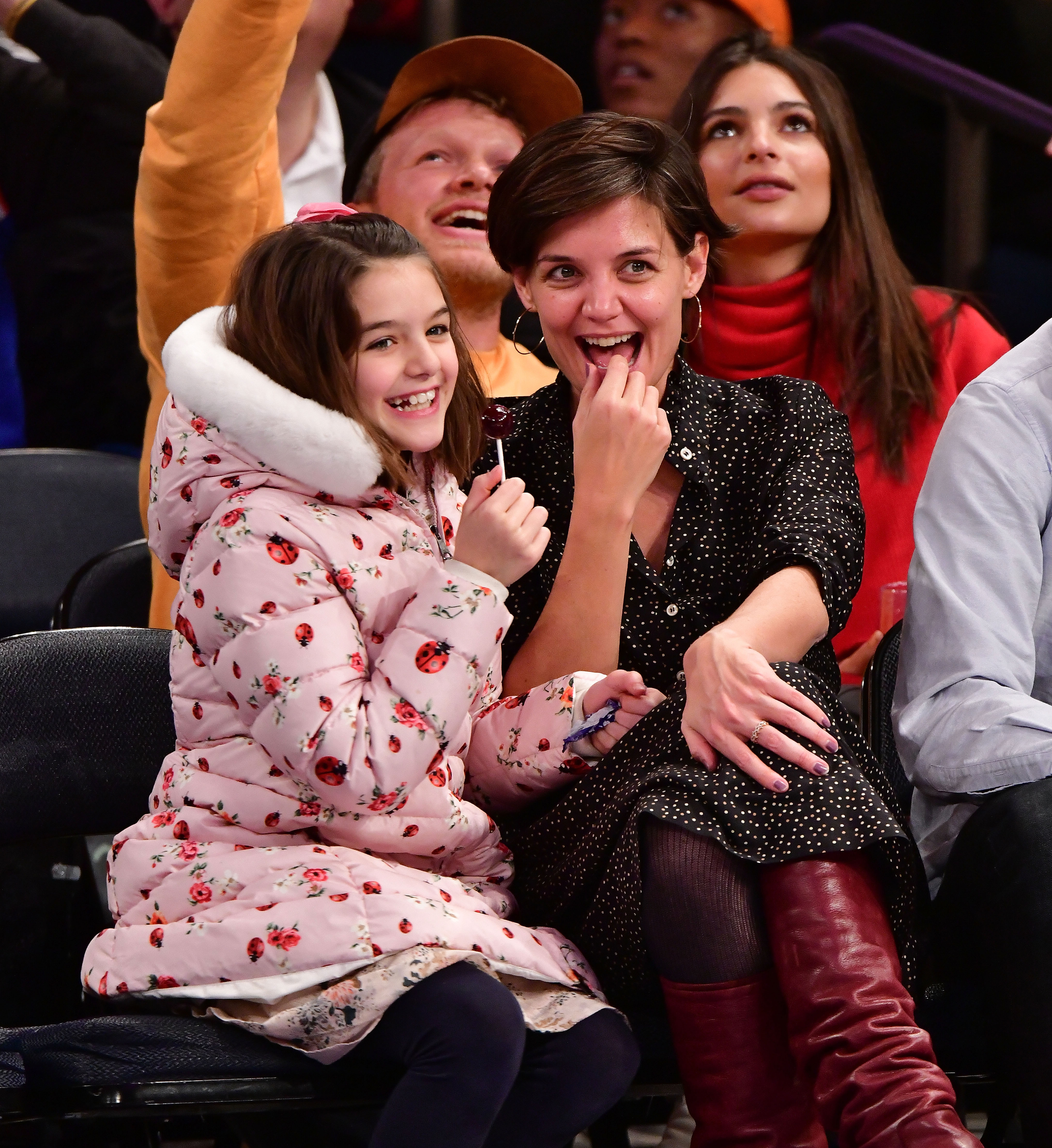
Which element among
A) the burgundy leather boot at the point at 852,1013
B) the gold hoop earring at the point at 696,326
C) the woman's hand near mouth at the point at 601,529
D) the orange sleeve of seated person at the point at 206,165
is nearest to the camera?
the burgundy leather boot at the point at 852,1013

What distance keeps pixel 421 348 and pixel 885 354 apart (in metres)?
1.10

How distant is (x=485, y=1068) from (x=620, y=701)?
43cm

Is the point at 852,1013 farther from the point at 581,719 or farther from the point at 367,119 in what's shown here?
the point at 367,119

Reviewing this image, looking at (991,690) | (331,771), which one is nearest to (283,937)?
(331,771)

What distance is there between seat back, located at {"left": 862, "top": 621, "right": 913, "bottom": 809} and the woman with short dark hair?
0.08 metres

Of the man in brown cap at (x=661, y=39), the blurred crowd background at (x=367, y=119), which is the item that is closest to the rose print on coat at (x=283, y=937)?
the blurred crowd background at (x=367, y=119)

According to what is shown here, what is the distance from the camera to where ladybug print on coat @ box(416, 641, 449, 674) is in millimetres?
1439

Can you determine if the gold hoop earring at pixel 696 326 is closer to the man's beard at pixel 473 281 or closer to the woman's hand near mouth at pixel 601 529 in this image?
the woman's hand near mouth at pixel 601 529

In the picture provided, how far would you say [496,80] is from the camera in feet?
8.60

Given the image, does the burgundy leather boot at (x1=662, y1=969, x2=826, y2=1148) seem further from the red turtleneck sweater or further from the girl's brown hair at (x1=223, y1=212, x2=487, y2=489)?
the red turtleneck sweater

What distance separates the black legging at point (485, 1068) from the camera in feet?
4.29

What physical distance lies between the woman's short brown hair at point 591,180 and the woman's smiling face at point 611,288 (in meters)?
0.01

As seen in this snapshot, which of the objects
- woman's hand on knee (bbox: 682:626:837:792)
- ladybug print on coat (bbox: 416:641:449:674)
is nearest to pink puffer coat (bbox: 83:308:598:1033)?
ladybug print on coat (bbox: 416:641:449:674)

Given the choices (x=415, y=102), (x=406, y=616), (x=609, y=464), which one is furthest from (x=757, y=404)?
(x=415, y=102)
